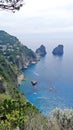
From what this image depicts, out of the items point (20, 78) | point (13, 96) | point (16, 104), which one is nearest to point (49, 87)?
point (20, 78)

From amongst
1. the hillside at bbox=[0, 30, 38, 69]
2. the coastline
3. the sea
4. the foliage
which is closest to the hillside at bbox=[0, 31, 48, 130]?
the hillside at bbox=[0, 30, 38, 69]

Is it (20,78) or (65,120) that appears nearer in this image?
(65,120)

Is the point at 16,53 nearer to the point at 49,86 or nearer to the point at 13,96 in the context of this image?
the point at 49,86

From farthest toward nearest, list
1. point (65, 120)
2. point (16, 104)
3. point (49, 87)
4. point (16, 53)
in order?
point (16, 53), point (49, 87), point (16, 104), point (65, 120)

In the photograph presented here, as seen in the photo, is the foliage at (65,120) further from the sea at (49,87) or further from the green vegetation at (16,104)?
the sea at (49,87)

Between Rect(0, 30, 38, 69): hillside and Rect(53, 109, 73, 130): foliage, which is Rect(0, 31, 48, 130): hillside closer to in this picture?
Rect(0, 30, 38, 69): hillside

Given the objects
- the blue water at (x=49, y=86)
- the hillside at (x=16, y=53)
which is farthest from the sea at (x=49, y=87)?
the hillside at (x=16, y=53)

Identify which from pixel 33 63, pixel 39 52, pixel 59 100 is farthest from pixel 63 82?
pixel 39 52

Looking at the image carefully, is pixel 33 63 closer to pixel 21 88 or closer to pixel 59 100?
pixel 21 88

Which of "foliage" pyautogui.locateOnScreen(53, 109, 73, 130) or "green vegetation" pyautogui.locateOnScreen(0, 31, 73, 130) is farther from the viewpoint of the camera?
"green vegetation" pyautogui.locateOnScreen(0, 31, 73, 130)
